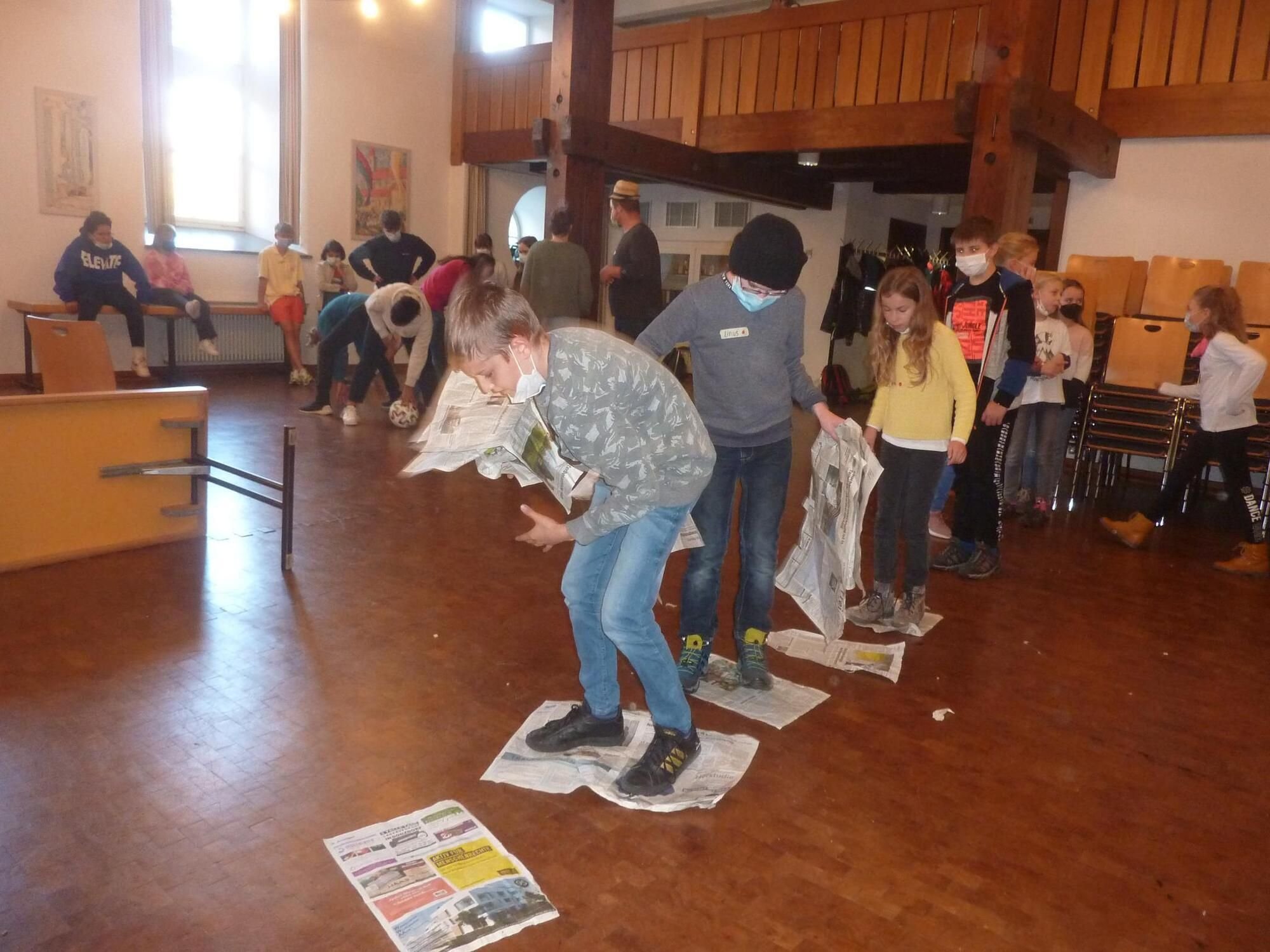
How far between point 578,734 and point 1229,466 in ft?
12.7

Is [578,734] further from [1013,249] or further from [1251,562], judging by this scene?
[1251,562]

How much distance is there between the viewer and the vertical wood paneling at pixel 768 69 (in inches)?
313

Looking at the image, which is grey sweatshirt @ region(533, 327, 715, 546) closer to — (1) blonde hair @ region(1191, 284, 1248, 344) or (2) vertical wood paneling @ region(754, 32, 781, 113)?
(1) blonde hair @ region(1191, 284, 1248, 344)

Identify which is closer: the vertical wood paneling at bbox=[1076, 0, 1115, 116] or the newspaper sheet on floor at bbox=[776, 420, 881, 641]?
the newspaper sheet on floor at bbox=[776, 420, 881, 641]

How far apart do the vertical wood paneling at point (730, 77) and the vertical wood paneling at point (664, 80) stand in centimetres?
56

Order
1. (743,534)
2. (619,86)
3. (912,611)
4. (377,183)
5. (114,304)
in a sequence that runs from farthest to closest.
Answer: (377,183)
(619,86)
(114,304)
(912,611)
(743,534)

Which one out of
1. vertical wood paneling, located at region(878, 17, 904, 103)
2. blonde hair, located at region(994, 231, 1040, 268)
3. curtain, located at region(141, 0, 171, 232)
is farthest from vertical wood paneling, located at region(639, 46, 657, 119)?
blonde hair, located at region(994, 231, 1040, 268)

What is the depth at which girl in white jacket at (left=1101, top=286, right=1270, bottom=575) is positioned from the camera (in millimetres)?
4469

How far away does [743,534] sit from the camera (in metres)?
2.77

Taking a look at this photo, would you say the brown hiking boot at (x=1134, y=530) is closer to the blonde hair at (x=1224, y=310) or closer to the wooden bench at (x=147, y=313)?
the blonde hair at (x=1224, y=310)

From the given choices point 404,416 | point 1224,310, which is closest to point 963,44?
point 1224,310

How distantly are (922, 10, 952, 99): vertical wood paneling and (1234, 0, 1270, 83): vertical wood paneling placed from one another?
6.20ft

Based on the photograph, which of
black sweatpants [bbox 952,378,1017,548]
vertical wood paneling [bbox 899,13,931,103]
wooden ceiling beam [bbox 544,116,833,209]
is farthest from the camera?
vertical wood paneling [bbox 899,13,931,103]

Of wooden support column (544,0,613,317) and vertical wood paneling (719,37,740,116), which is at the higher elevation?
vertical wood paneling (719,37,740,116)
